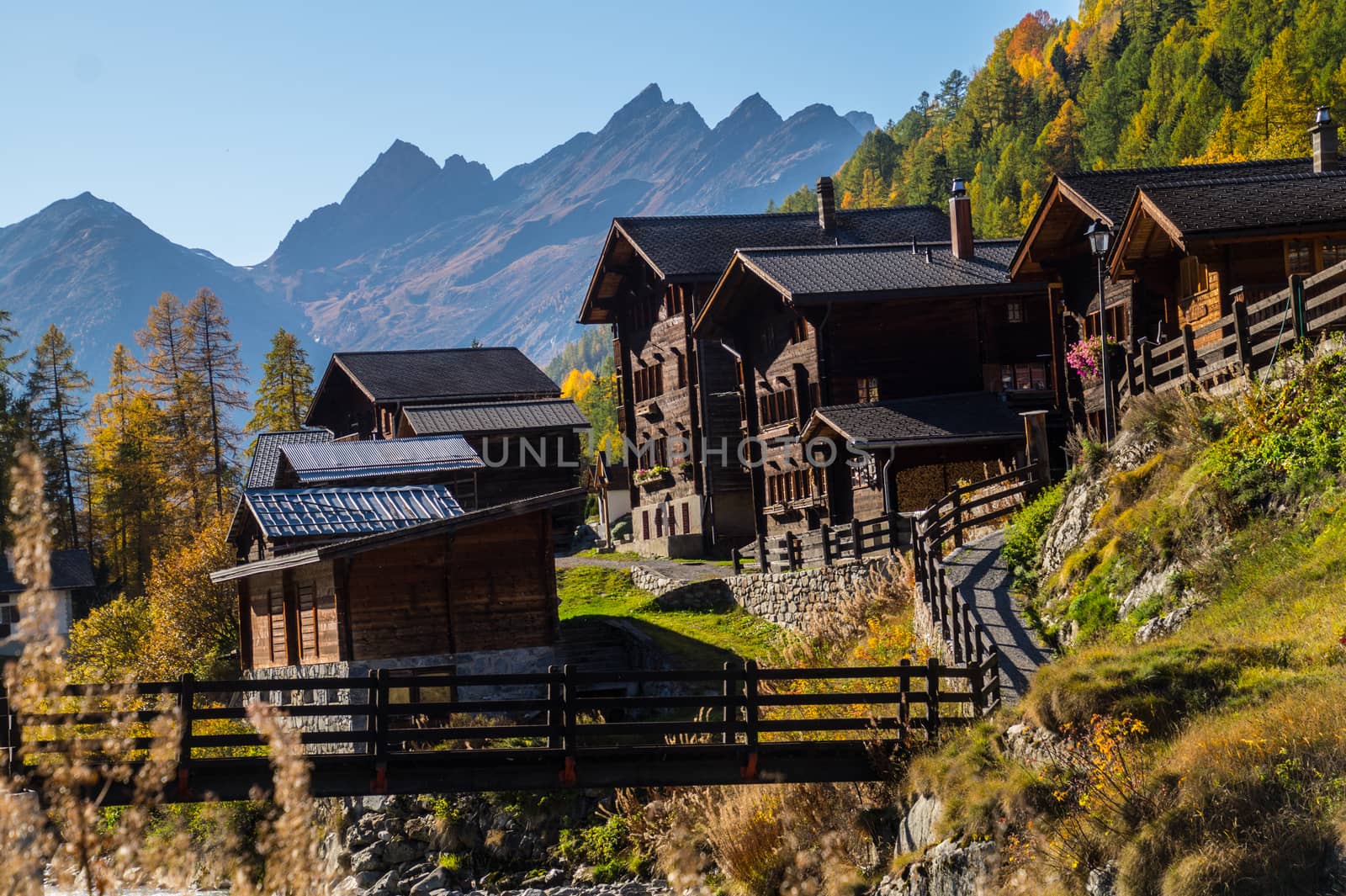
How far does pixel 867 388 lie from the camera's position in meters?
39.9

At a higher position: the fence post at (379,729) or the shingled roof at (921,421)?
the shingled roof at (921,421)

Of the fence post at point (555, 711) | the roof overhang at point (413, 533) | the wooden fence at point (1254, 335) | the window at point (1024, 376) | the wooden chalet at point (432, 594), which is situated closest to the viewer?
the fence post at point (555, 711)

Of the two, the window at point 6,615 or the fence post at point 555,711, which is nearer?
the fence post at point 555,711

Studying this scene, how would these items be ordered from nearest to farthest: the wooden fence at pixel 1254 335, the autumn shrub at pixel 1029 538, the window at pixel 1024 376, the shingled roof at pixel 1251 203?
the wooden fence at pixel 1254 335 → the autumn shrub at pixel 1029 538 → the shingled roof at pixel 1251 203 → the window at pixel 1024 376

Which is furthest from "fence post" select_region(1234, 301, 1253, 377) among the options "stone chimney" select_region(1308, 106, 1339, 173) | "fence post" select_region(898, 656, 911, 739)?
"stone chimney" select_region(1308, 106, 1339, 173)

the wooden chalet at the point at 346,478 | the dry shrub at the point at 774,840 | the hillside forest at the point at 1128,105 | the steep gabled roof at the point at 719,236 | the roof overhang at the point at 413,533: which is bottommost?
the dry shrub at the point at 774,840

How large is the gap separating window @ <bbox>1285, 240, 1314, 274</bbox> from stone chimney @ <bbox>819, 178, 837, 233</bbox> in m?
25.9

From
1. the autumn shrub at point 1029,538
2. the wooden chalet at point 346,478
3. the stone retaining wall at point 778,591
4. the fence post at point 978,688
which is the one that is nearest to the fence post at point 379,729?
the fence post at point 978,688

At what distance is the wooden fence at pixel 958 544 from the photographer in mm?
19203

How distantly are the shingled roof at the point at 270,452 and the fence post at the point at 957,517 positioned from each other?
76.6 ft

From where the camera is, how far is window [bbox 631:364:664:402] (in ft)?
168

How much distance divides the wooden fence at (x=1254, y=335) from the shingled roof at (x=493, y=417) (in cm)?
3162

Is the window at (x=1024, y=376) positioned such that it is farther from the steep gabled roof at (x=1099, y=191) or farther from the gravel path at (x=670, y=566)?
the gravel path at (x=670, y=566)

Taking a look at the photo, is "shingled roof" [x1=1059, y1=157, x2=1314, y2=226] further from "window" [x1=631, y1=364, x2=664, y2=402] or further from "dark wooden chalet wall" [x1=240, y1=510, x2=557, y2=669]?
"window" [x1=631, y1=364, x2=664, y2=402]
